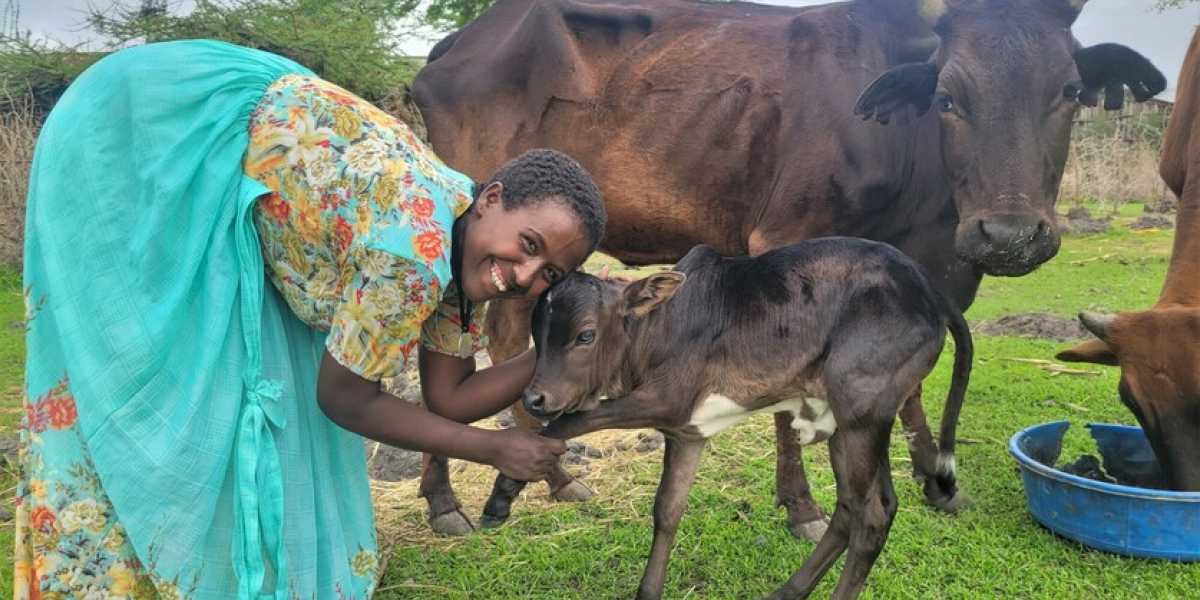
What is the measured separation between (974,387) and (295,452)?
5276mm

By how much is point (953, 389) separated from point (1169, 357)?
1.00 m

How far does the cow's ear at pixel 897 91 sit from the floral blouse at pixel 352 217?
211cm

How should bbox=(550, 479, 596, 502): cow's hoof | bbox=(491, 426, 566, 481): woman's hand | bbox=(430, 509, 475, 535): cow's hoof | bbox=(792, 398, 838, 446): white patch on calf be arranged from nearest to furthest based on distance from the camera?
bbox=(491, 426, 566, 481): woman's hand < bbox=(792, 398, 838, 446): white patch on calf < bbox=(430, 509, 475, 535): cow's hoof < bbox=(550, 479, 596, 502): cow's hoof

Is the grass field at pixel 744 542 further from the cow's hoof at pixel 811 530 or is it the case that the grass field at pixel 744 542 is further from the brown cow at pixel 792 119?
the brown cow at pixel 792 119

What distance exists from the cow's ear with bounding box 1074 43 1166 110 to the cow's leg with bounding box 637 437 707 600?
2.46m

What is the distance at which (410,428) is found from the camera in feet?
8.43

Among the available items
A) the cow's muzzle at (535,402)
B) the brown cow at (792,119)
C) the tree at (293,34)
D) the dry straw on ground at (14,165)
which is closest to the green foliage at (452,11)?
the tree at (293,34)

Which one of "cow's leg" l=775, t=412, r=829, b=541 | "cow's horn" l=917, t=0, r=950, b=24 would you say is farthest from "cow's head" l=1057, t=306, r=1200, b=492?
"cow's horn" l=917, t=0, r=950, b=24

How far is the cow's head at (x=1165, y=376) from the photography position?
381cm

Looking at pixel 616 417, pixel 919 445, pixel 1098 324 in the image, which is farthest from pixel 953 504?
pixel 616 417

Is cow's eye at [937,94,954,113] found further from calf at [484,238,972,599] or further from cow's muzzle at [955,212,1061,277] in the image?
calf at [484,238,972,599]

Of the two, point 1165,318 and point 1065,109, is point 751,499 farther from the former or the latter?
point 1065,109

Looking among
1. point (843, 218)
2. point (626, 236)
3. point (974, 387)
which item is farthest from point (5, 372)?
point (974, 387)

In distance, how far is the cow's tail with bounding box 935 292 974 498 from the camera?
3498mm
